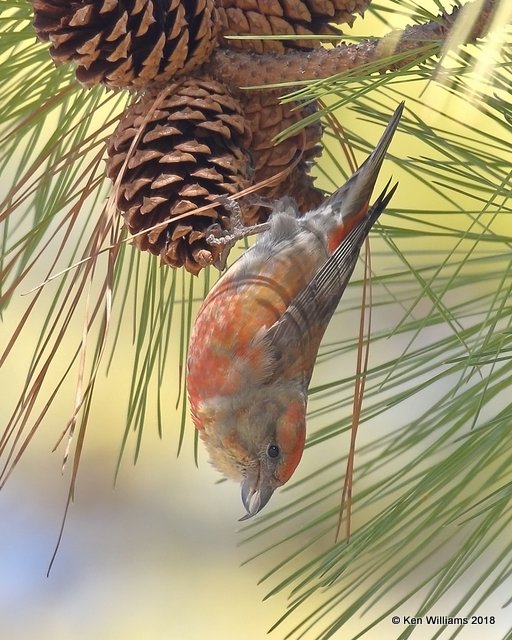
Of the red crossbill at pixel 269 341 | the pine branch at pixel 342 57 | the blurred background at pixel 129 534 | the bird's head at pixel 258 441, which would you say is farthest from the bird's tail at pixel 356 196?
the blurred background at pixel 129 534

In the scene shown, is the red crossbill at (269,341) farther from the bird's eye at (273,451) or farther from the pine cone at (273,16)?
the pine cone at (273,16)

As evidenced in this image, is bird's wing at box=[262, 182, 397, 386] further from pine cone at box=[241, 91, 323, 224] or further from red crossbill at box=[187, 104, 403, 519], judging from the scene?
pine cone at box=[241, 91, 323, 224]

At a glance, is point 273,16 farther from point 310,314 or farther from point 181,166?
point 310,314

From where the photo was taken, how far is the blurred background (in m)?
1.92

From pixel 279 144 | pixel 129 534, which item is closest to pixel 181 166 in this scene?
pixel 279 144

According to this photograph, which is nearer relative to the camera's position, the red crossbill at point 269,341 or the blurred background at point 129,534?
the red crossbill at point 269,341

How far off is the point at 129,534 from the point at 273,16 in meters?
1.50

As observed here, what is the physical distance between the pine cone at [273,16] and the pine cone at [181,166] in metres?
0.05

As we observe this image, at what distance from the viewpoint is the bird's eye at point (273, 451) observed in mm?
1332

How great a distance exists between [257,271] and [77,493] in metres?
0.98

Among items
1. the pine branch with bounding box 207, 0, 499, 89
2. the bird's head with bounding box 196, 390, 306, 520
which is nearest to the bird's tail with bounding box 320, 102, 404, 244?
the pine branch with bounding box 207, 0, 499, 89

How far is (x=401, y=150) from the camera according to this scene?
1.28 meters

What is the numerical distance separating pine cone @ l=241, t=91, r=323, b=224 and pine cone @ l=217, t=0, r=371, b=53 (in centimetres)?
4

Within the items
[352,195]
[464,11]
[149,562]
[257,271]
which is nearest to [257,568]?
[149,562]
